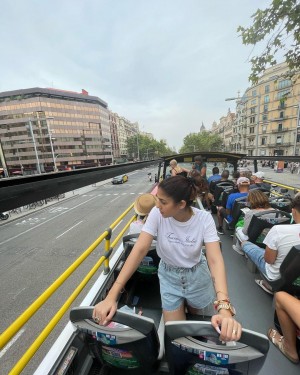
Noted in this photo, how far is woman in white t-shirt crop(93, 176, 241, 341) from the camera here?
64.2 inches

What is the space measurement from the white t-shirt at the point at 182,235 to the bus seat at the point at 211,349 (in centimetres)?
66

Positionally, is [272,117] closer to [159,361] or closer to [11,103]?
[159,361]

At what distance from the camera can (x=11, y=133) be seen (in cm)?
5850

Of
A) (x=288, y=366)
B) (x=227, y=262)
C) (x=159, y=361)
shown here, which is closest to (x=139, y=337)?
(x=159, y=361)

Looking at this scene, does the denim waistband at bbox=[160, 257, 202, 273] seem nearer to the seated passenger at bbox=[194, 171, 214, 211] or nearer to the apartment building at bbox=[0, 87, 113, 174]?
the seated passenger at bbox=[194, 171, 214, 211]

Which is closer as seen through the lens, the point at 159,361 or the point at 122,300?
the point at 159,361

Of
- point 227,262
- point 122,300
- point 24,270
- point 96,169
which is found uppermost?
point 96,169

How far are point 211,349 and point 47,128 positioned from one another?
214ft

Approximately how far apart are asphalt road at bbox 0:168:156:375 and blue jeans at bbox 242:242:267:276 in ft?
26.2

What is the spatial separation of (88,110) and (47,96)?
12.5m

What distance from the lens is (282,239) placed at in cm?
212

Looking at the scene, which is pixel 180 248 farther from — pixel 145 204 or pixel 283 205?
pixel 283 205

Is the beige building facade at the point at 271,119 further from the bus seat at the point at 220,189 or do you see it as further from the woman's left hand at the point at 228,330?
the woman's left hand at the point at 228,330

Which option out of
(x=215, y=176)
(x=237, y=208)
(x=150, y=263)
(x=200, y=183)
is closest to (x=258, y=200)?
(x=237, y=208)
